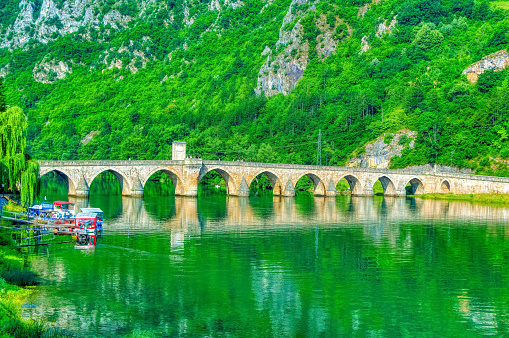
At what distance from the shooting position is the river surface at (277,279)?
24.0m

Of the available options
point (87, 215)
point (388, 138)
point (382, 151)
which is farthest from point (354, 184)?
point (87, 215)

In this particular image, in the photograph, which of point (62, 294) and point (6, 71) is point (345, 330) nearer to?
point (62, 294)

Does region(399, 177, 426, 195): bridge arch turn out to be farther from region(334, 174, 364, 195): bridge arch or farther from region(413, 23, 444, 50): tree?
region(413, 23, 444, 50): tree

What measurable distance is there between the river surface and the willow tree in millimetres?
4560

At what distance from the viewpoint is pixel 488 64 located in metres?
114

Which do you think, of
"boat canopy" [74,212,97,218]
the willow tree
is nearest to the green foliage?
"boat canopy" [74,212,97,218]

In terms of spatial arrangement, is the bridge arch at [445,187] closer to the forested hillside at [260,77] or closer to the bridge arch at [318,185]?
the forested hillside at [260,77]

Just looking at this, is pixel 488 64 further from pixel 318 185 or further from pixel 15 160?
pixel 15 160

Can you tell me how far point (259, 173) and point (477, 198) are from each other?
30604 mm

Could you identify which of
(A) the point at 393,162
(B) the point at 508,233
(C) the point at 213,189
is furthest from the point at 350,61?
(B) the point at 508,233

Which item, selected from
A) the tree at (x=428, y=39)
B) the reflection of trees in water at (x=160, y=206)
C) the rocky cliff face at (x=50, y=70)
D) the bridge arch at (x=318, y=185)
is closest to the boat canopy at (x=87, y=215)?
the reflection of trees in water at (x=160, y=206)

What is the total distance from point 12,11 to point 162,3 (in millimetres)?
50192

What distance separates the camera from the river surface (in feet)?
78.6

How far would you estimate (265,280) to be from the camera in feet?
100.0
